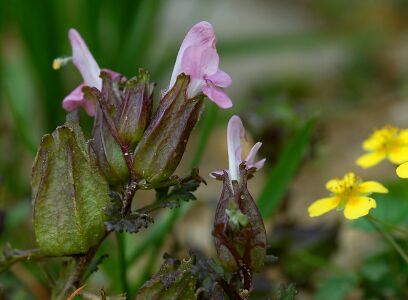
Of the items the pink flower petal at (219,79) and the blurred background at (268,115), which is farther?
the blurred background at (268,115)

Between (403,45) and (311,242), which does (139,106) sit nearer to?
(311,242)

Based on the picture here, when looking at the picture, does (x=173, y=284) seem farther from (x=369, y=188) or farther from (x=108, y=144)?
(x=369, y=188)

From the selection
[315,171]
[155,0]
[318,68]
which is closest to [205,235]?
[315,171]

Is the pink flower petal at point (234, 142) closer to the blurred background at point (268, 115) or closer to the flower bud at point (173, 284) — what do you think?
the flower bud at point (173, 284)

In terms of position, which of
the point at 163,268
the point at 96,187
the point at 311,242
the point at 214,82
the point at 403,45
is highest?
the point at 214,82

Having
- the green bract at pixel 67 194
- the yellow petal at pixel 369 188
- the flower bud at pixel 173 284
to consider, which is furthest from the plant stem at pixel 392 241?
the green bract at pixel 67 194

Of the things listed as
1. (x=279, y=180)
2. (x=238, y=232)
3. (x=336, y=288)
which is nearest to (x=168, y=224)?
(x=279, y=180)
